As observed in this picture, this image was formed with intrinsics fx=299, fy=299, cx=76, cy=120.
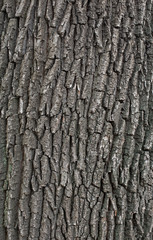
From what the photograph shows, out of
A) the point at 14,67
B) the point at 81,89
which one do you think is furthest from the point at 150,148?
the point at 14,67

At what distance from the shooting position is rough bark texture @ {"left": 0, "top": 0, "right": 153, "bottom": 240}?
1767 mm

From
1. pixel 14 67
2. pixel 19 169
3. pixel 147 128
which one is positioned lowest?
pixel 19 169

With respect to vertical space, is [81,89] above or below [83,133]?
above

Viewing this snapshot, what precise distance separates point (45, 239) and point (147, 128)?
93 centimetres

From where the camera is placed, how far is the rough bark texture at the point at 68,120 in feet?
5.80

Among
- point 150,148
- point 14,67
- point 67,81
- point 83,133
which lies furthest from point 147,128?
point 14,67

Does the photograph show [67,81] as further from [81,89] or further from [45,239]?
[45,239]

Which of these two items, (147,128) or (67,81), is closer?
(67,81)

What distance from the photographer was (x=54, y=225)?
1.76 meters

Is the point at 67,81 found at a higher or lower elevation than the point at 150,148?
higher

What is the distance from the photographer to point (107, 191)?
6.04 feet

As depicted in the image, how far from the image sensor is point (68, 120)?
5.88ft

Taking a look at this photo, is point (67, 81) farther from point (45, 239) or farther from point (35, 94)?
point (45, 239)

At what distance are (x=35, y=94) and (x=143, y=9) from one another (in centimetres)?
88
